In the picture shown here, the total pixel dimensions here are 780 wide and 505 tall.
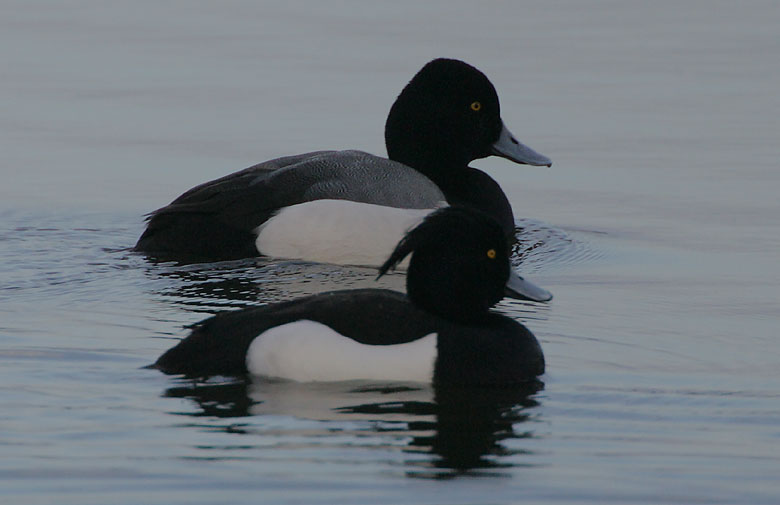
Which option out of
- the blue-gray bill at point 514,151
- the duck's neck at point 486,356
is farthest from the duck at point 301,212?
the duck's neck at point 486,356

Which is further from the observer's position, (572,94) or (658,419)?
(572,94)

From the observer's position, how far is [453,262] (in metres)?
6.27

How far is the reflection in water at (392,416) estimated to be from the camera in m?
5.19

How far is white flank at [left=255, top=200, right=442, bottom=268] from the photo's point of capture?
8.55m

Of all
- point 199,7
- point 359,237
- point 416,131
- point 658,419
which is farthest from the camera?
point 199,7

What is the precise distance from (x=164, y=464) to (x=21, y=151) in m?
6.59

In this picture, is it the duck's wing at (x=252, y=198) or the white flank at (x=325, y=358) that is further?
the duck's wing at (x=252, y=198)

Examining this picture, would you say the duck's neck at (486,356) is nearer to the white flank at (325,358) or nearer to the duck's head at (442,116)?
the white flank at (325,358)

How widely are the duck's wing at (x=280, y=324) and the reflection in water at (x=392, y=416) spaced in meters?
0.12

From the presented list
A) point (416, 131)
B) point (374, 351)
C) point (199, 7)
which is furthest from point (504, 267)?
point (199, 7)

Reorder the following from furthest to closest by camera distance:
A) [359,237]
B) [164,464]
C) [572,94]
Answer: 1. [572,94]
2. [359,237]
3. [164,464]

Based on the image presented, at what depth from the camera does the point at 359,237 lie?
856 centimetres

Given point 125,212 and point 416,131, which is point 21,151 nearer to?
point 125,212

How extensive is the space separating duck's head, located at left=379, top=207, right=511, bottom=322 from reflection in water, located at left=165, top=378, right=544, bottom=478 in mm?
405
